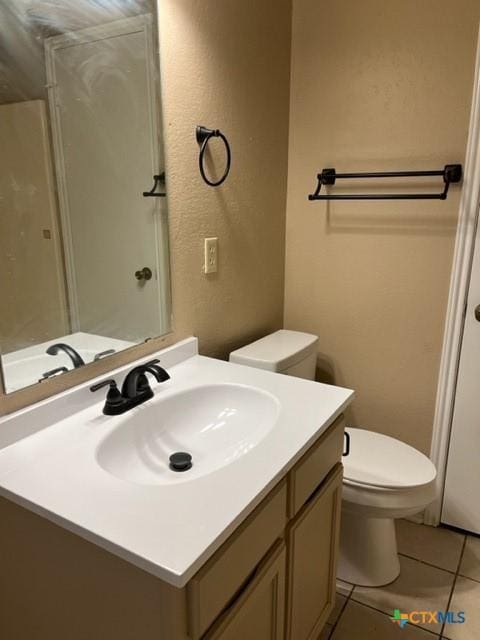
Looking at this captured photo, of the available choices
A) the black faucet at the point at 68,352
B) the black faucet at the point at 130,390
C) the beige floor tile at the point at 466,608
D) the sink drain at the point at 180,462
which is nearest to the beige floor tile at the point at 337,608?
the beige floor tile at the point at 466,608

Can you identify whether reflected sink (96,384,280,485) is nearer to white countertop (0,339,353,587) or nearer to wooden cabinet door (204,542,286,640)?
white countertop (0,339,353,587)

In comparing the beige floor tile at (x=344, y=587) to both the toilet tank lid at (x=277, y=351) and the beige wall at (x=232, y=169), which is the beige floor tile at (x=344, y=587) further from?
the beige wall at (x=232, y=169)

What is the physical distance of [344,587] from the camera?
1.73 meters

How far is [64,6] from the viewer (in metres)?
1.10

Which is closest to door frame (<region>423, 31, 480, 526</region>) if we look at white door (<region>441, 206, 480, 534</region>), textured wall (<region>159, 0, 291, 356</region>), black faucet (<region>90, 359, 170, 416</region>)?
white door (<region>441, 206, 480, 534</region>)

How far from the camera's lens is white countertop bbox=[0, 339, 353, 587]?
0.73 metres

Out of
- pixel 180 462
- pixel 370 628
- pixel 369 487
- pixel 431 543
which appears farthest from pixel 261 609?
pixel 431 543

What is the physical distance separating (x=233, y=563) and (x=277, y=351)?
38.7 inches

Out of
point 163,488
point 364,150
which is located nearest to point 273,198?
point 364,150

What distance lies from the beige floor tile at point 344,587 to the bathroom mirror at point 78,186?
3.82ft

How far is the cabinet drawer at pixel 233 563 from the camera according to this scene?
76 cm

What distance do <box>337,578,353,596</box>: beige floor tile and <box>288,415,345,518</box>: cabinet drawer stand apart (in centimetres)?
71

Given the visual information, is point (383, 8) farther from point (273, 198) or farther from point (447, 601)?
point (447, 601)

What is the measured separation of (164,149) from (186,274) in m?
0.39
